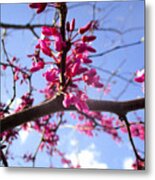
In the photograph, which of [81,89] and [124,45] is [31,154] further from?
[124,45]

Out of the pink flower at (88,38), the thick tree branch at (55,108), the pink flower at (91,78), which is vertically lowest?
the thick tree branch at (55,108)

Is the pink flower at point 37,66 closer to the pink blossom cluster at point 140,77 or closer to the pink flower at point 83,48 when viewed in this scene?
the pink flower at point 83,48

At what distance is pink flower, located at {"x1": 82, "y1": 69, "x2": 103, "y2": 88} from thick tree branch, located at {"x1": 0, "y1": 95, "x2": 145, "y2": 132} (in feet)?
0.28

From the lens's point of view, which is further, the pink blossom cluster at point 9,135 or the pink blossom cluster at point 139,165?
the pink blossom cluster at point 9,135

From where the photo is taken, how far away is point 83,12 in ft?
6.82

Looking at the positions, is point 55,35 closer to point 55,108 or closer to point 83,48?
point 83,48

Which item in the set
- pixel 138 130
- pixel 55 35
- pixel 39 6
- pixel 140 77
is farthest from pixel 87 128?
pixel 39 6

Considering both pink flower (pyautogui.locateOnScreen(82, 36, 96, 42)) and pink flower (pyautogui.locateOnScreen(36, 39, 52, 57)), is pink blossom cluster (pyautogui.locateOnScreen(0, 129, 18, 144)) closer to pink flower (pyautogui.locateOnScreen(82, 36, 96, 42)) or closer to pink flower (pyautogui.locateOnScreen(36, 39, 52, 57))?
pink flower (pyautogui.locateOnScreen(36, 39, 52, 57))

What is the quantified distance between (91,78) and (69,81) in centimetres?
10

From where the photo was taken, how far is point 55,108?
208cm

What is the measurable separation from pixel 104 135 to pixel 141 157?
19 centimetres

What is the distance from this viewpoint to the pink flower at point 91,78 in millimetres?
2057

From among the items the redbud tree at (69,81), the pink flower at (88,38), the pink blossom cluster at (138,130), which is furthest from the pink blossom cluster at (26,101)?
the pink blossom cluster at (138,130)

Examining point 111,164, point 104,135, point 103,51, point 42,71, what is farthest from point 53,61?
point 111,164
